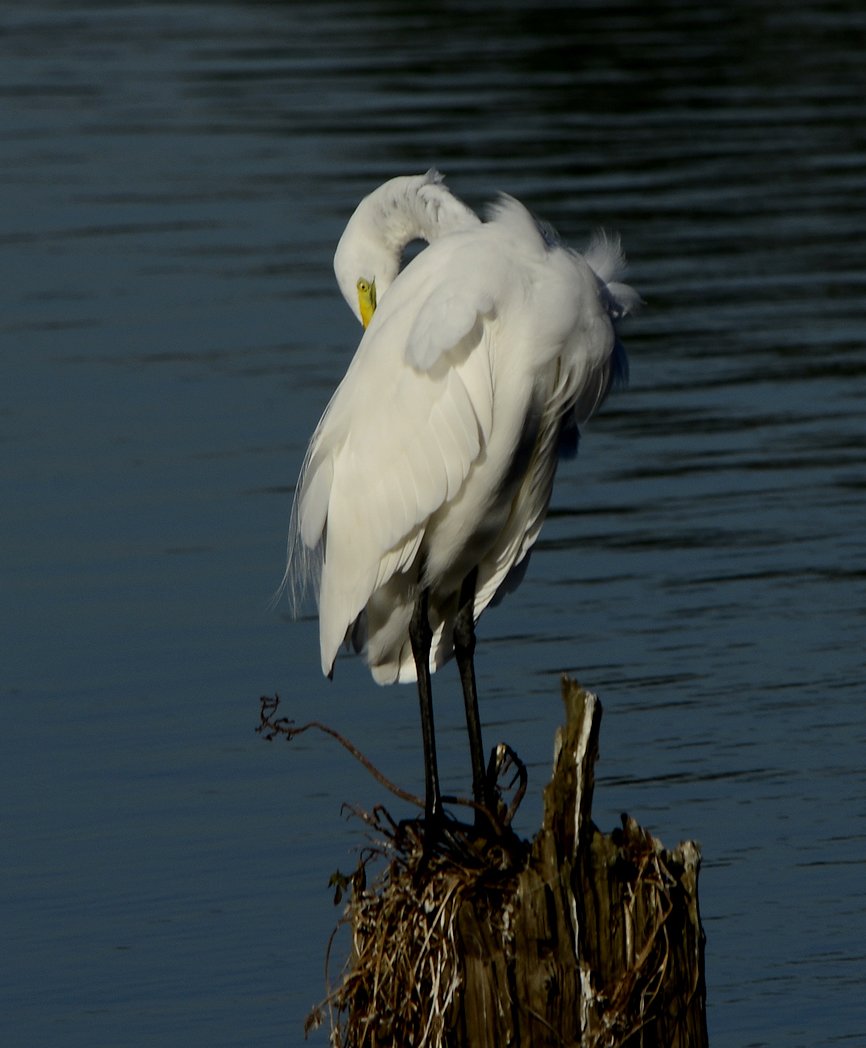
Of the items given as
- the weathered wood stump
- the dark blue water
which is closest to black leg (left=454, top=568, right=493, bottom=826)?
the weathered wood stump

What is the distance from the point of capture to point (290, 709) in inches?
362

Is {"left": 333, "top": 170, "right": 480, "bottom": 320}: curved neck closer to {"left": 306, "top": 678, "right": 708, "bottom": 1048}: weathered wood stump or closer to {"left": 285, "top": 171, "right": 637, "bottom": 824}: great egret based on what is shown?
{"left": 285, "top": 171, "right": 637, "bottom": 824}: great egret

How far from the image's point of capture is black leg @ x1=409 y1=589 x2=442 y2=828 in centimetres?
618

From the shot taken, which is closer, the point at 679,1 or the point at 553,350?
the point at 553,350

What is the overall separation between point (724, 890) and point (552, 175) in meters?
12.1

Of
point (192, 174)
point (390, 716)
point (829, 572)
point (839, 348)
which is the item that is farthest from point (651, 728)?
point (192, 174)

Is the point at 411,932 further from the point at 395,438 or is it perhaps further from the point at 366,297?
the point at 366,297

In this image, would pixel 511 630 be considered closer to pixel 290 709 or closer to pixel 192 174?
pixel 290 709

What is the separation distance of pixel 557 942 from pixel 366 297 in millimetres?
2589

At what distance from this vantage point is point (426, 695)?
6527mm

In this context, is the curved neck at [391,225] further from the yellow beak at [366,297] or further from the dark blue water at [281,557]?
the dark blue water at [281,557]

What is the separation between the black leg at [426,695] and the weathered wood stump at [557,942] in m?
0.37

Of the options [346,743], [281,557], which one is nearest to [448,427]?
[346,743]

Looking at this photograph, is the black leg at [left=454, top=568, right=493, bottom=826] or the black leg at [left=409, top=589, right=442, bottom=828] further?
the black leg at [left=454, top=568, right=493, bottom=826]
